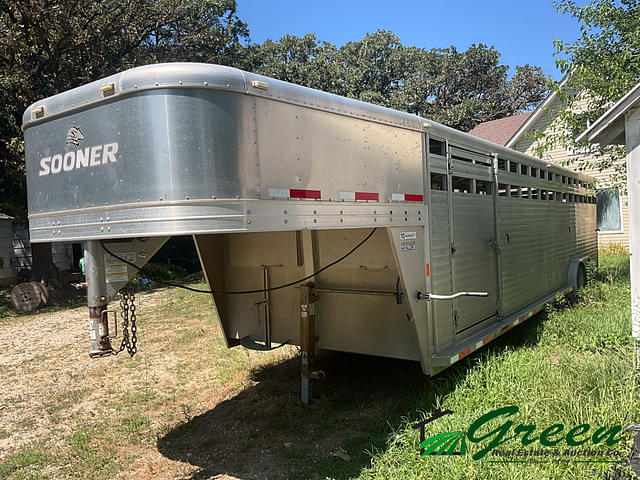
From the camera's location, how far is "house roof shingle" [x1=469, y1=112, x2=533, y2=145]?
2218cm

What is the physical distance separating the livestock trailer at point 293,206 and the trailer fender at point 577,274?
221cm

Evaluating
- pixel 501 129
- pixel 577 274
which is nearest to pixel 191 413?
pixel 577 274

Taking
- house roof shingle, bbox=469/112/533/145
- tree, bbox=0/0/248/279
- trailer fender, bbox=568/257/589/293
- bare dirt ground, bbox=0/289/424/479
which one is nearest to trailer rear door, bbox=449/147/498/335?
bare dirt ground, bbox=0/289/424/479

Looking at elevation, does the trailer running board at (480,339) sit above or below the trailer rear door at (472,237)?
below

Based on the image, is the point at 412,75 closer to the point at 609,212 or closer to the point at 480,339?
the point at 609,212

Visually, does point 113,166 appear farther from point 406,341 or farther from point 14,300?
point 14,300

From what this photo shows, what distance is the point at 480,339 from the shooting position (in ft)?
18.5

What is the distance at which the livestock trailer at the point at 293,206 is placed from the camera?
10.6 feet

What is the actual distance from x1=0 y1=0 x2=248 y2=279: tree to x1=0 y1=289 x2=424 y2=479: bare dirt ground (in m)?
7.04

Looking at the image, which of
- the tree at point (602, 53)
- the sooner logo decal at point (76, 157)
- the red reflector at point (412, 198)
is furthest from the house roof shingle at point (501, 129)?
the sooner logo decal at point (76, 157)

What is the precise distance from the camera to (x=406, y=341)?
5.11 metres

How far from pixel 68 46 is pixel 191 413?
13.2 meters

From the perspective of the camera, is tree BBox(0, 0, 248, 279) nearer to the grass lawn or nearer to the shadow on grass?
the grass lawn

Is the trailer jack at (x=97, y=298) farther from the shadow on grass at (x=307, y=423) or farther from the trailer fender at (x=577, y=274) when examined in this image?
the trailer fender at (x=577, y=274)
